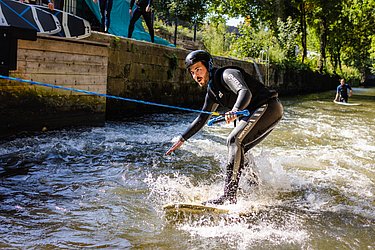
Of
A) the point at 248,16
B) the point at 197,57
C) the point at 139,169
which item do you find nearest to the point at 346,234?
the point at 197,57

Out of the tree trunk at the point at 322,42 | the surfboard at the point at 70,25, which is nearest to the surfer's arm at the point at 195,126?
the surfboard at the point at 70,25

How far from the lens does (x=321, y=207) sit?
4695 millimetres

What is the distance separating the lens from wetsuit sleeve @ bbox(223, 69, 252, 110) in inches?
153

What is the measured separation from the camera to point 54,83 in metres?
8.01

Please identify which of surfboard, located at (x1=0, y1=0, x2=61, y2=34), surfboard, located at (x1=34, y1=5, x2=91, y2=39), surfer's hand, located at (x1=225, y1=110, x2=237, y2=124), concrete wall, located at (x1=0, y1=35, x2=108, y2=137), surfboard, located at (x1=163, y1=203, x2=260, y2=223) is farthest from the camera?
surfboard, located at (x1=34, y1=5, x2=91, y2=39)

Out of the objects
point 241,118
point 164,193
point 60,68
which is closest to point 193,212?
point 164,193

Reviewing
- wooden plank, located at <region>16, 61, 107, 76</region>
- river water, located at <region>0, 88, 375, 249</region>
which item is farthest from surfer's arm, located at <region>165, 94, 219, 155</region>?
wooden plank, located at <region>16, 61, 107, 76</region>

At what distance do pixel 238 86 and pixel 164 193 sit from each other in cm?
168

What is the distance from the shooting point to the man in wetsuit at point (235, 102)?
4152 millimetres

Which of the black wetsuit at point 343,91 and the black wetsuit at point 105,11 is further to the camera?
the black wetsuit at point 343,91

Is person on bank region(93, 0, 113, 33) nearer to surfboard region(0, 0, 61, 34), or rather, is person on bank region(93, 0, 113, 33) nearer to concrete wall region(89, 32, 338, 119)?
concrete wall region(89, 32, 338, 119)

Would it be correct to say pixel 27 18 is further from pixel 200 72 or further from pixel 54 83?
pixel 200 72

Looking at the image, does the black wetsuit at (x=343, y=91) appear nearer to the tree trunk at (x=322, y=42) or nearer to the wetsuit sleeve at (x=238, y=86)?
the wetsuit sleeve at (x=238, y=86)

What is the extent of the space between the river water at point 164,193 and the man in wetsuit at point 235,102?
423 mm
